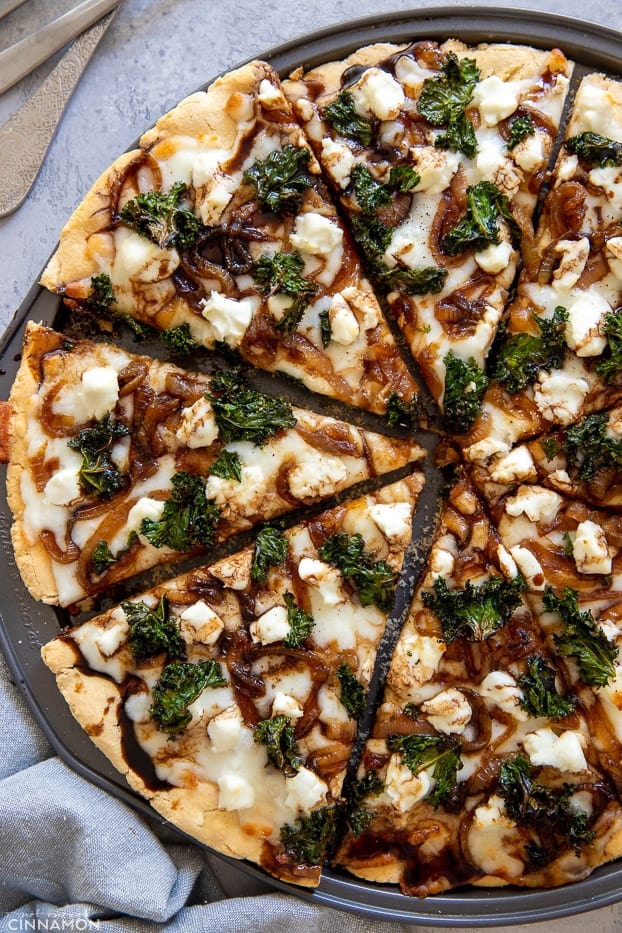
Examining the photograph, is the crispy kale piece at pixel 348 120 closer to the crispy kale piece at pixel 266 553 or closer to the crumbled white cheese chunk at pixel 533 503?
the crumbled white cheese chunk at pixel 533 503

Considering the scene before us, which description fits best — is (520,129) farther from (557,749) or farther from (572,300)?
(557,749)

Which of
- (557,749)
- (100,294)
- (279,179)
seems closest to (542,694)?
(557,749)

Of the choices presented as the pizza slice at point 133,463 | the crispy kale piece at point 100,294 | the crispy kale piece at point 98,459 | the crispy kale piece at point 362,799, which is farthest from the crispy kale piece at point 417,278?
the crispy kale piece at point 362,799

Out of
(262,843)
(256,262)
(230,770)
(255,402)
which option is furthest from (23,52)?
(262,843)

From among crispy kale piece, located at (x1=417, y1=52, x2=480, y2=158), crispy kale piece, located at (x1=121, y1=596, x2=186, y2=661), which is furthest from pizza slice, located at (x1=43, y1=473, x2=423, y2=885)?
crispy kale piece, located at (x1=417, y1=52, x2=480, y2=158)

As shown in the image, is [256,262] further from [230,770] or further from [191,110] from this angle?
[230,770]

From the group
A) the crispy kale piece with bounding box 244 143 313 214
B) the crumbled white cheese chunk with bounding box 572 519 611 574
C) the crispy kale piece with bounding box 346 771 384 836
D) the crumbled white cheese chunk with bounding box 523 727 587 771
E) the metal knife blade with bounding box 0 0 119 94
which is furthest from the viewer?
the metal knife blade with bounding box 0 0 119 94

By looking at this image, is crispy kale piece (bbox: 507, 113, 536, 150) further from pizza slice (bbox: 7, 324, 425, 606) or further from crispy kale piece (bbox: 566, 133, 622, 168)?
pizza slice (bbox: 7, 324, 425, 606)
